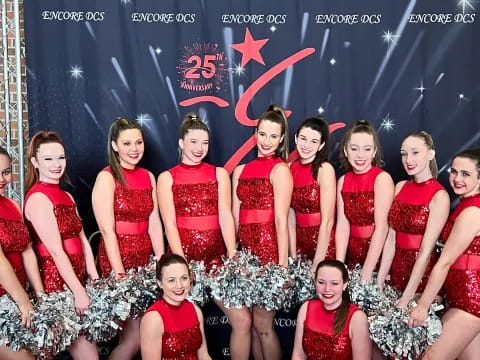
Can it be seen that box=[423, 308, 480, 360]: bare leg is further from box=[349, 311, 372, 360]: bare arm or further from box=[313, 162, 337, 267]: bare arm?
box=[313, 162, 337, 267]: bare arm

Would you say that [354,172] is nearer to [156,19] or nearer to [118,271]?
[118,271]

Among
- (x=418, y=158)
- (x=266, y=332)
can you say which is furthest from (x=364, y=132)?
(x=266, y=332)

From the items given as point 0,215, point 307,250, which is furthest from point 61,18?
point 307,250

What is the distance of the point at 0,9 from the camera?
4578 mm

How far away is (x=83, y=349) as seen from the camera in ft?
11.3

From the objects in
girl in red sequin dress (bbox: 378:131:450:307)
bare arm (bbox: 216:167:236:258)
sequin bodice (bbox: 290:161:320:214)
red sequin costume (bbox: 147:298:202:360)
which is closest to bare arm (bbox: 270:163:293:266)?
sequin bodice (bbox: 290:161:320:214)

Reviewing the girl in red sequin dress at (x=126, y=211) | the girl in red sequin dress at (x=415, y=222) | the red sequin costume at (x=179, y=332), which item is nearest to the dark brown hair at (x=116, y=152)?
the girl in red sequin dress at (x=126, y=211)

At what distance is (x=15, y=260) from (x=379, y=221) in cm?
220

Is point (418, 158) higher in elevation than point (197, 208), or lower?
higher

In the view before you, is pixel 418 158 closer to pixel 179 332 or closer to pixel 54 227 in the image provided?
pixel 179 332

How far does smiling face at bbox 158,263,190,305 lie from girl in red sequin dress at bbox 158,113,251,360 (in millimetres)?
→ 478

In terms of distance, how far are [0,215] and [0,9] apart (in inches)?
84.2

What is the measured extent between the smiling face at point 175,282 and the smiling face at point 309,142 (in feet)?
3.84

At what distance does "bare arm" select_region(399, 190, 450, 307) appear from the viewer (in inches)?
130
